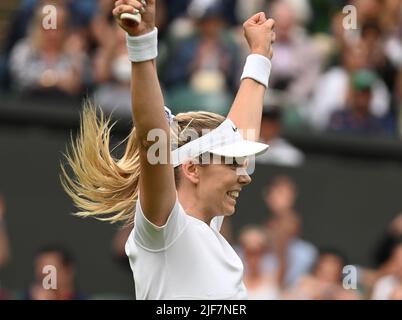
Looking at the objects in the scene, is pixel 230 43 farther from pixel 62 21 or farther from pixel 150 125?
pixel 150 125

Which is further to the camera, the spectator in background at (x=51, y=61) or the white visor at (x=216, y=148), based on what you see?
the spectator in background at (x=51, y=61)

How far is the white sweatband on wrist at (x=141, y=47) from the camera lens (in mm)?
4117

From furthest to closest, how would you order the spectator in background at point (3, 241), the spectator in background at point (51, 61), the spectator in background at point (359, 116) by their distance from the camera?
the spectator in background at point (51, 61) → the spectator in background at point (359, 116) → the spectator in background at point (3, 241)

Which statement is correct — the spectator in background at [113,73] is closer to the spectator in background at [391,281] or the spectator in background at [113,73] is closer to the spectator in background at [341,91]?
the spectator in background at [341,91]

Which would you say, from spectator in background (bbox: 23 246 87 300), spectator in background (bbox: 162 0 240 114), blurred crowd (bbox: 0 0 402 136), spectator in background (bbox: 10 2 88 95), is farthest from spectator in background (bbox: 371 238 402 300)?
spectator in background (bbox: 10 2 88 95)

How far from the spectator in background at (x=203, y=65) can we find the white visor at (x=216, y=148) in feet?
17.0

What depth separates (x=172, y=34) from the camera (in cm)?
1064

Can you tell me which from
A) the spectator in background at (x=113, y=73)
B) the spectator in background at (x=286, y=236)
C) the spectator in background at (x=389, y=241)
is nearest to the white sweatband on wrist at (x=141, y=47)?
the spectator in background at (x=286, y=236)

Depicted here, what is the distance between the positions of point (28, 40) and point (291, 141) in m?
2.47

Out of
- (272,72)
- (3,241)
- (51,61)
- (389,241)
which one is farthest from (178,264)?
(51,61)
